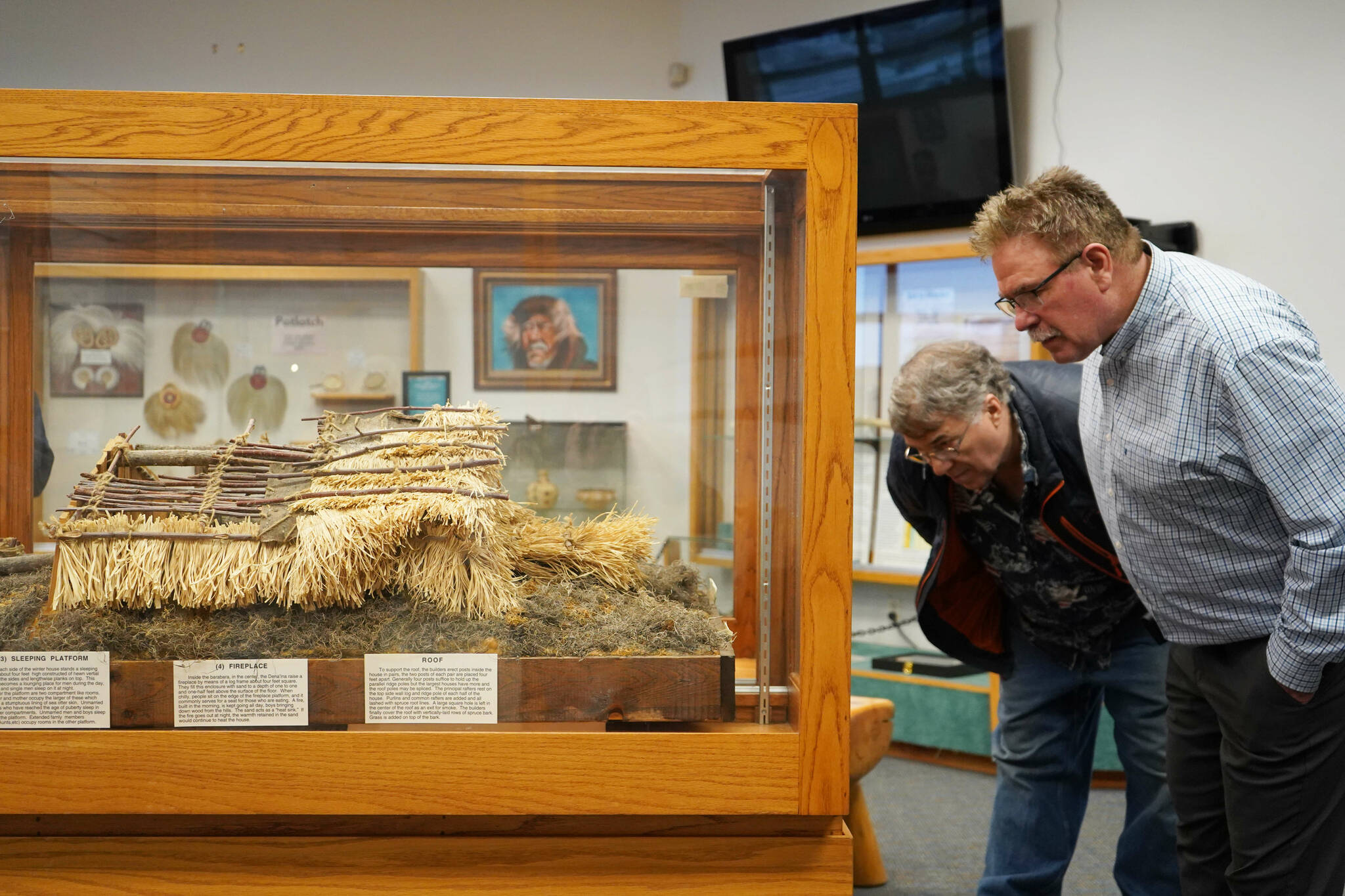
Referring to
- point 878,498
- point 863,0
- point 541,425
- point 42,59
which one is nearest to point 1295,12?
point 863,0

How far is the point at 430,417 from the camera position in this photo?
1460 millimetres

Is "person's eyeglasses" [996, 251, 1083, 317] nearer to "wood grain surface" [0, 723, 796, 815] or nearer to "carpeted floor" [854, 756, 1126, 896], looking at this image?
"wood grain surface" [0, 723, 796, 815]

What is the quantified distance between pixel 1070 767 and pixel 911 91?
3006 millimetres

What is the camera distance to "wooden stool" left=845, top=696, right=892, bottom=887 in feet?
8.97

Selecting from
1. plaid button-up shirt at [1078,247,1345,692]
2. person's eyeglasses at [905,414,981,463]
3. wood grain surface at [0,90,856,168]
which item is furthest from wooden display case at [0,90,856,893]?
person's eyeglasses at [905,414,981,463]

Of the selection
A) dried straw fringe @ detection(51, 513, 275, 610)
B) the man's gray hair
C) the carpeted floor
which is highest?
the man's gray hair

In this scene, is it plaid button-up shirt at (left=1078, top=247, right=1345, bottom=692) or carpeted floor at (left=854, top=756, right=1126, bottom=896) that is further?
carpeted floor at (left=854, top=756, right=1126, bottom=896)

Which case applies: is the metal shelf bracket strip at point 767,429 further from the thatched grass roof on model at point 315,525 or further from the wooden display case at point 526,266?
the thatched grass roof on model at point 315,525

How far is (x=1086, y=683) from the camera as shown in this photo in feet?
7.07

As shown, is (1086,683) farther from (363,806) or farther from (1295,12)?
(1295,12)

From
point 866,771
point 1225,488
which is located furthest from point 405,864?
point 866,771

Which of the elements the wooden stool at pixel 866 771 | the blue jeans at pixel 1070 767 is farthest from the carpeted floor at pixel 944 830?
the blue jeans at pixel 1070 767

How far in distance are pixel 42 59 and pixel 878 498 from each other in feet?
12.7

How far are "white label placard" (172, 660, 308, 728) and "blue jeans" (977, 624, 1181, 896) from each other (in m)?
1.50
